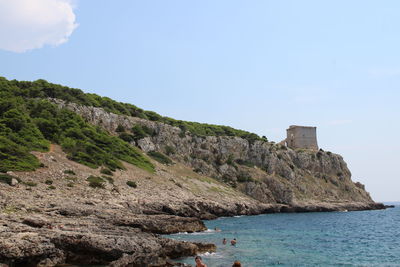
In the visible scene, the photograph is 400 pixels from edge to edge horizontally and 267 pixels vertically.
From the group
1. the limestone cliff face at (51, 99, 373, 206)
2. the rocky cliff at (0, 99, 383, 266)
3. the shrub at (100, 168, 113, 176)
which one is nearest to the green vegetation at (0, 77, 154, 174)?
the shrub at (100, 168, 113, 176)

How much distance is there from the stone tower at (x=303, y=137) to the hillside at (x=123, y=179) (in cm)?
955

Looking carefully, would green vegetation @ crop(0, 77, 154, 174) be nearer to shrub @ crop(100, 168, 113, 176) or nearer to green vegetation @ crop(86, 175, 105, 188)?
shrub @ crop(100, 168, 113, 176)

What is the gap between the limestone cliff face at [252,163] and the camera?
75.2m

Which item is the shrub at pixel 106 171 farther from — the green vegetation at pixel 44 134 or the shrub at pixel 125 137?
the shrub at pixel 125 137

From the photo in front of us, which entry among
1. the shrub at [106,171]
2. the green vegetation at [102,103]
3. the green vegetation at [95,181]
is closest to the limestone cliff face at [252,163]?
the green vegetation at [102,103]

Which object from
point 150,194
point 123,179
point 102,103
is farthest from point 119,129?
point 150,194

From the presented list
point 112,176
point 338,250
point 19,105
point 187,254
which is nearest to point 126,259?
point 187,254

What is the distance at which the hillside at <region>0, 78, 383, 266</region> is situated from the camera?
1769 centimetres

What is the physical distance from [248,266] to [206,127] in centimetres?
8063

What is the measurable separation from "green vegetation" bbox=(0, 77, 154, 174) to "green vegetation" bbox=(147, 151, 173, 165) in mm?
3772

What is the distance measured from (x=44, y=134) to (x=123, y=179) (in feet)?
54.0

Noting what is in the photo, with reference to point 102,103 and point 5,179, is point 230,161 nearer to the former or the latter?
point 102,103

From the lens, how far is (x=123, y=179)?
165 feet

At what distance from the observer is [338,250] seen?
1019 inches
